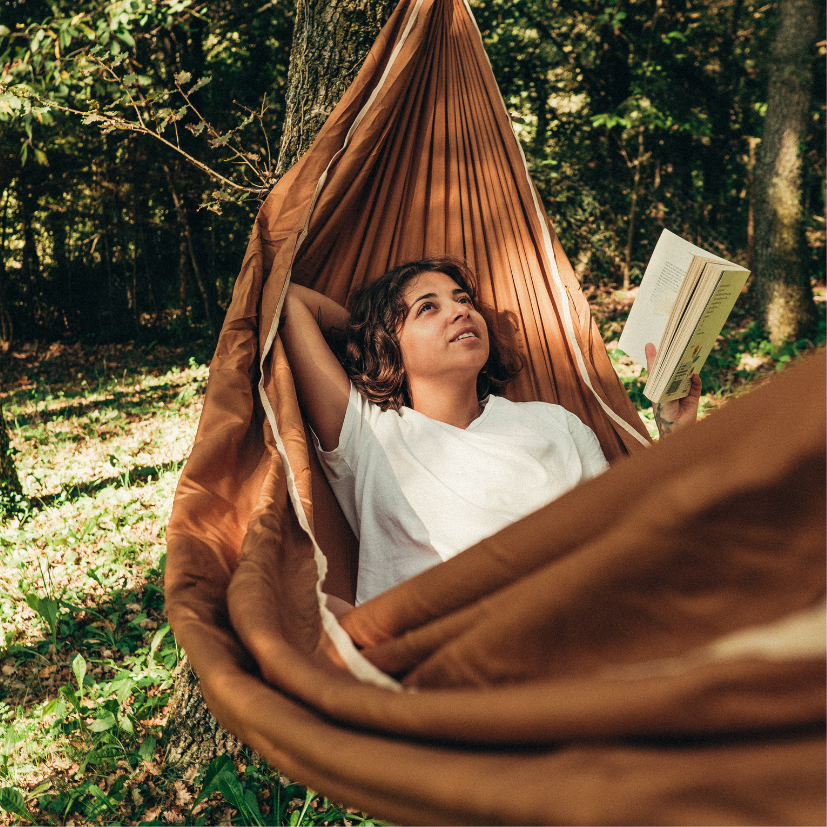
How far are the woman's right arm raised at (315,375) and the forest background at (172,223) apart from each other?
71 cm

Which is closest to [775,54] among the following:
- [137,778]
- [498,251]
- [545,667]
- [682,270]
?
[498,251]

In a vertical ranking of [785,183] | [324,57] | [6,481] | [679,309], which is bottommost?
[6,481]

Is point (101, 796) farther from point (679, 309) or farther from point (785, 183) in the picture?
point (785, 183)

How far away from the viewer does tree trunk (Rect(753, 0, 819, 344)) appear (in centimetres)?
411

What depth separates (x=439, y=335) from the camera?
5.31 feet

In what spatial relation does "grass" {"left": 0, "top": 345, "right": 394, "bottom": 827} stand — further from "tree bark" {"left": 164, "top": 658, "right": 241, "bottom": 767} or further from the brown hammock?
the brown hammock

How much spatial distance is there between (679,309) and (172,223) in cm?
621

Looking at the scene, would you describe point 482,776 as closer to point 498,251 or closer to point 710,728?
point 710,728

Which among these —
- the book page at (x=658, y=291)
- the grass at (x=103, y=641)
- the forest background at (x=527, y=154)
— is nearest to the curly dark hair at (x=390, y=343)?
the book page at (x=658, y=291)

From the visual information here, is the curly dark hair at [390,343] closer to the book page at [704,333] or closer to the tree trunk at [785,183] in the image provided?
the book page at [704,333]

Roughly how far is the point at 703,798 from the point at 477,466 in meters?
0.96

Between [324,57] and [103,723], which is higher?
[324,57]

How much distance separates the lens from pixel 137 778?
1583mm

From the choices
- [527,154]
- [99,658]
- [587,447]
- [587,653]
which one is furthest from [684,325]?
[527,154]
